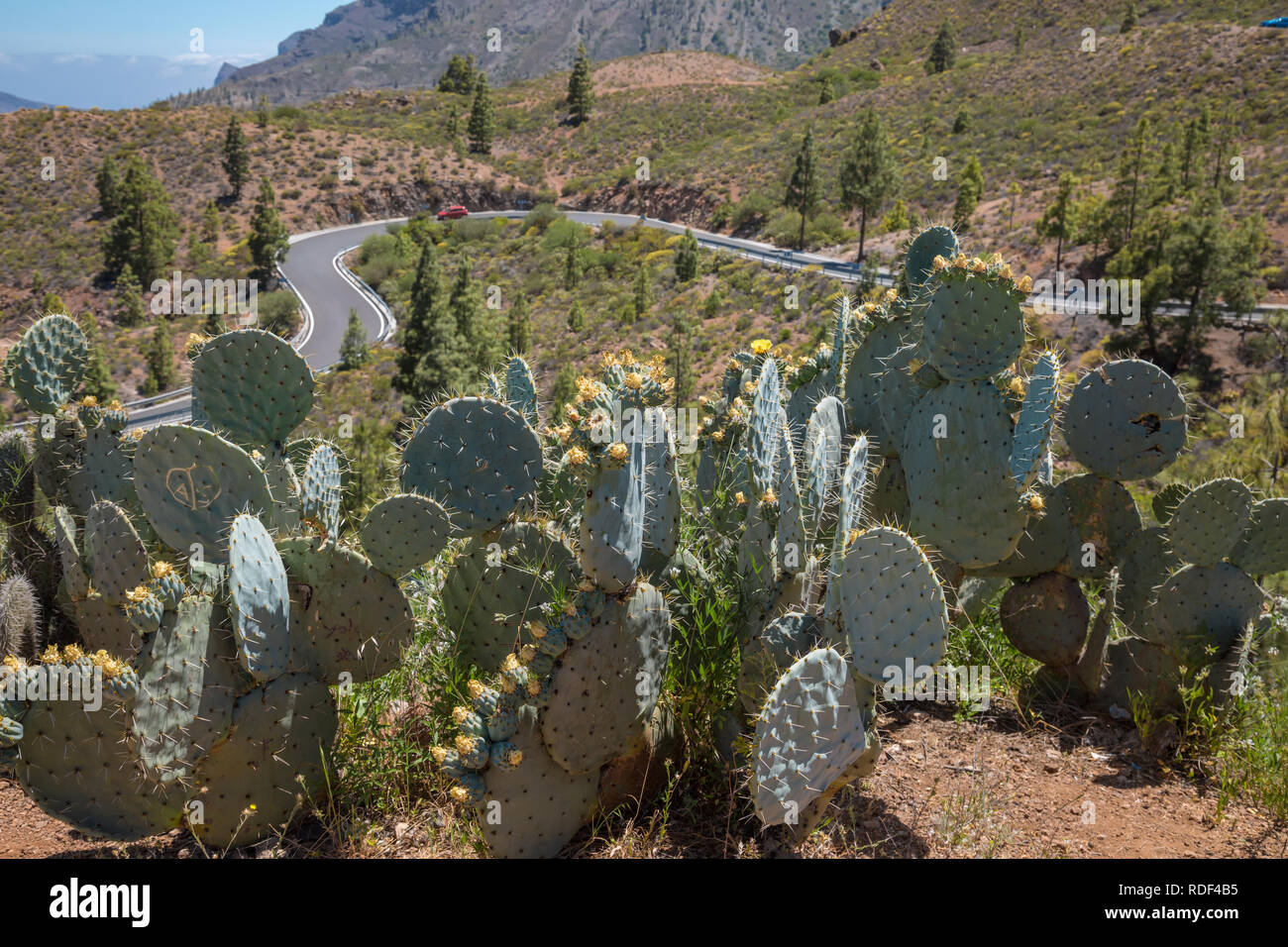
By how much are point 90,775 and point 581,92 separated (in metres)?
67.3

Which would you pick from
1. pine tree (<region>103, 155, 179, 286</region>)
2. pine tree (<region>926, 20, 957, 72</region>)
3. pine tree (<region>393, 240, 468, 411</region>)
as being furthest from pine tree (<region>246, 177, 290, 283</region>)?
pine tree (<region>926, 20, 957, 72</region>)

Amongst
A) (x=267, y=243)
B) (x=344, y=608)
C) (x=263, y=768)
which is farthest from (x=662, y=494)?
(x=267, y=243)

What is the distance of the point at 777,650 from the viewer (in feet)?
8.91

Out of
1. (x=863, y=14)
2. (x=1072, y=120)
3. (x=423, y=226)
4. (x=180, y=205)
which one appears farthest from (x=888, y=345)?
(x=863, y=14)

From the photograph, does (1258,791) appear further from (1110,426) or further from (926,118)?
(926,118)

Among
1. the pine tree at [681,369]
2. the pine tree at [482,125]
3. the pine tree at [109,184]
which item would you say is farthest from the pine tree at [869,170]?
the pine tree at [109,184]

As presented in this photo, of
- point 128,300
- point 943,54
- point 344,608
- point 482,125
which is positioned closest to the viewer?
point 344,608

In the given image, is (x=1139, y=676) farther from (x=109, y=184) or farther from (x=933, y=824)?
(x=109, y=184)

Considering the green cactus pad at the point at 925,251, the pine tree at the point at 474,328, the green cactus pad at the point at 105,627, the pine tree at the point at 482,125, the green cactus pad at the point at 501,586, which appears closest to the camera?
the green cactus pad at the point at 501,586

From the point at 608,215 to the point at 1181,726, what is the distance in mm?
49619

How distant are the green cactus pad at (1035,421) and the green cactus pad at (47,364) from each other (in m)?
4.17

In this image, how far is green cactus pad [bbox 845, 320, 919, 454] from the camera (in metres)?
4.22

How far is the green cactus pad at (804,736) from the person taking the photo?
2.38 meters
